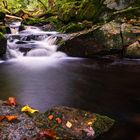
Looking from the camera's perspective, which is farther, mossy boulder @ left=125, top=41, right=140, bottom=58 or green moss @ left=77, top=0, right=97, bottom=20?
green moss @ left=77, top=0, right=97, bottom=20

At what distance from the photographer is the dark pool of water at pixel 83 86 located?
17.7 ft

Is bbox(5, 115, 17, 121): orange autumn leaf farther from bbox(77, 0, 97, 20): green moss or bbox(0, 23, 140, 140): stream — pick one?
bbox(77, 0, 97, 20): green moss

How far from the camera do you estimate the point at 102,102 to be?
609cm

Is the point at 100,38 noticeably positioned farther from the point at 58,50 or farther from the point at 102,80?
the point at 102,80

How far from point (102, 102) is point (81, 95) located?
2.24 feet

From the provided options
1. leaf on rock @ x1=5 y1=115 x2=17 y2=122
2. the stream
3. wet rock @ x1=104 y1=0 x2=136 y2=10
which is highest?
wet rock @ x1=104 y1=0 x2=136 y2=10

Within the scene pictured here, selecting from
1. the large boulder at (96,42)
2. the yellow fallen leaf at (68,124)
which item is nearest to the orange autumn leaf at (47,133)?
the yellow fallen leaf at (68,124)

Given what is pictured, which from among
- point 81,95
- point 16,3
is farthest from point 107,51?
point 16,3

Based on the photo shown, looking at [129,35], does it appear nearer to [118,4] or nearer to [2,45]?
[118,4]

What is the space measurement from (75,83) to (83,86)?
0.43 m

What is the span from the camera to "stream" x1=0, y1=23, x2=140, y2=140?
5516 mm

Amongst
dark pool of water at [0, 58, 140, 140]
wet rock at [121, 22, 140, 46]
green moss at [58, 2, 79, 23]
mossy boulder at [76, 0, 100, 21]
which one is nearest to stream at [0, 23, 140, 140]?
dark pool of water at [0, 58, 140, 140]

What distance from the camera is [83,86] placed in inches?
293

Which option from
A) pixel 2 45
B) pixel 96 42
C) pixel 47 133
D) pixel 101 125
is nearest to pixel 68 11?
pixel 96 42
